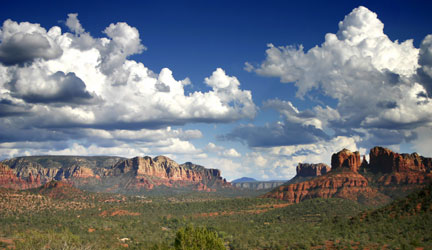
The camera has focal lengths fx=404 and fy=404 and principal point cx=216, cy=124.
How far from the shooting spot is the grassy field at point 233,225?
9025cm

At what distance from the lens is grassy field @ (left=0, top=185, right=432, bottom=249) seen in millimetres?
90250

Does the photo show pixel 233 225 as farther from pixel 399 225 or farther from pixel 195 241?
pixel 195 241

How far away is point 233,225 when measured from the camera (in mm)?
149125

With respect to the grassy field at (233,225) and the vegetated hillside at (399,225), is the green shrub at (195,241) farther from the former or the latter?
the vegetated hillside at (399,225)

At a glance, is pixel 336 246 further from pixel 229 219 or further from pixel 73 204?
pixel 73 204

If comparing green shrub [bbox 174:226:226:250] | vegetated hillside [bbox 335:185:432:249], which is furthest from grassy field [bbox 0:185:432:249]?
green shrub [bbox 174:226:226:250]

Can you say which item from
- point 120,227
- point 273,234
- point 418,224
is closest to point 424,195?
point 418,224

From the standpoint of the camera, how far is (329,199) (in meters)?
192

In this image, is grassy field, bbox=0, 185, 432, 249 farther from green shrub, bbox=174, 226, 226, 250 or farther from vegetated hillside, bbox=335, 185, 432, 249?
green shrub, bbox=174, 226, 226, 250

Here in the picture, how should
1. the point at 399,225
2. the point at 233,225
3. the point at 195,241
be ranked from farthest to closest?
the point at 233,225 → the point at 399,225 → the point at 195,241

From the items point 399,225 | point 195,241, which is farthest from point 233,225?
point 195,241

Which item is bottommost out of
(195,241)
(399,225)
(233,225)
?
(233,225)

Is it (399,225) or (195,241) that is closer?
(195,241)

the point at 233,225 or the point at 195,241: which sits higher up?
the point at 195,241
